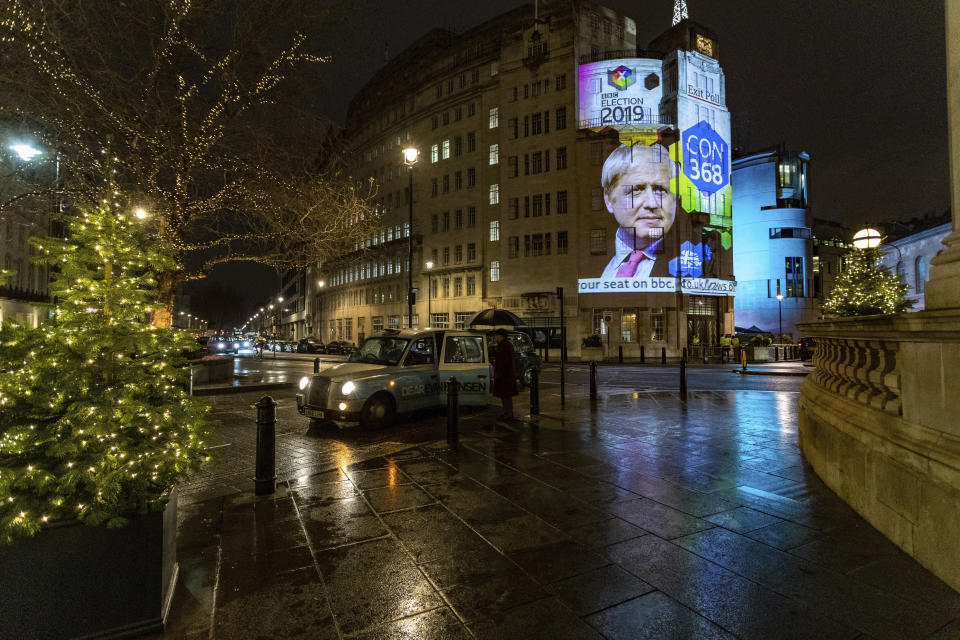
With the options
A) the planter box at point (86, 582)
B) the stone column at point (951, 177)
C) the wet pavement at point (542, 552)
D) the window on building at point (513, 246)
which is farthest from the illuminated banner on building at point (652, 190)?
the planter box at point (86, 582)

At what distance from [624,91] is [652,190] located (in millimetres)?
8585

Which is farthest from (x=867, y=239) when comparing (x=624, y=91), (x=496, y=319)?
(x=624, y=91)

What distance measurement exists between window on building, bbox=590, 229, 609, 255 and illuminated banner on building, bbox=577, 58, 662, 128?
856 cm

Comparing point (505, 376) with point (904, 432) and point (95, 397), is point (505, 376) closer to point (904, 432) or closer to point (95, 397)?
point (904, 432)

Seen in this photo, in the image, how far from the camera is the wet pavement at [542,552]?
289 centimetres

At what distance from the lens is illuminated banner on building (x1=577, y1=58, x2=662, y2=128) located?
125 feet

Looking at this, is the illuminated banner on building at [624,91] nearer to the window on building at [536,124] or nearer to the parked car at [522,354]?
the window on building at [536,124]

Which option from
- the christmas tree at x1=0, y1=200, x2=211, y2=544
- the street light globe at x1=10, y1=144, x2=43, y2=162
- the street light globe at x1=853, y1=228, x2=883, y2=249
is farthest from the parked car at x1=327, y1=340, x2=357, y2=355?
the christmas tree at x1=0, y1=200, x2=211, y2=544

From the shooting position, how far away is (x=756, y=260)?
170 ft

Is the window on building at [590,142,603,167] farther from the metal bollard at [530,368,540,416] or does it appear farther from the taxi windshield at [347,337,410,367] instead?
the taxi windshield at [347,337,410,367]

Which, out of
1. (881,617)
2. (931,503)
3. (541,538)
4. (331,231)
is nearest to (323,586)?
(541,538)

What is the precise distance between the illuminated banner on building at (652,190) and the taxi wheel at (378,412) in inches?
1199

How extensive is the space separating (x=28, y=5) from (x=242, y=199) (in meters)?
4.67

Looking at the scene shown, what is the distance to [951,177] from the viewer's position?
4133 mm
